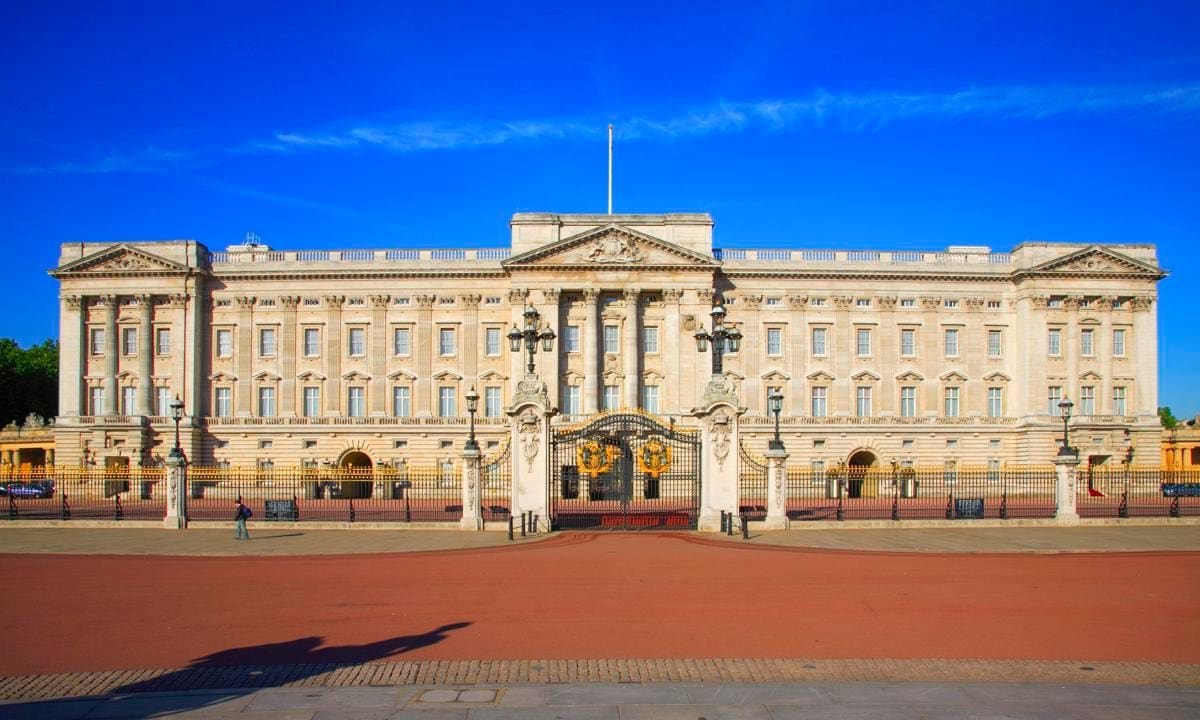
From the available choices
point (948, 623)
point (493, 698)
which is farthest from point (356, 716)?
point (948, 623)

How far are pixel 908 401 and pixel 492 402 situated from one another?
2747 cm

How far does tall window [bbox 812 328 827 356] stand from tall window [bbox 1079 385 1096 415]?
16885mm

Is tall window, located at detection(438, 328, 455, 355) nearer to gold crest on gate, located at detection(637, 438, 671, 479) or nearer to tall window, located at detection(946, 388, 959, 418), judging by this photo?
tall window, located at detection(946, 388, 959, 418)

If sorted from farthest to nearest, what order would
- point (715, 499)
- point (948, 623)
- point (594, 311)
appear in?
point (594, 311) → point (715, 499) → point (948, 623)

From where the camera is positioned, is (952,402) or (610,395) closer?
(610,395)

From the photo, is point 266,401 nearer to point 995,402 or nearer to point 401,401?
point 401,401

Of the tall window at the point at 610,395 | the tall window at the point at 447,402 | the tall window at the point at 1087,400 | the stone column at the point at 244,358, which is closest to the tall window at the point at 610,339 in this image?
the tall window at the point at 610,395

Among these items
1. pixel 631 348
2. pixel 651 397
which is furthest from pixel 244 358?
pixel 651 397

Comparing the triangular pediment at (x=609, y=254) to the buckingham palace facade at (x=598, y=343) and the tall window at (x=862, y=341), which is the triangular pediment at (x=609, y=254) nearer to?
the buckingham palace facade at (x=598, y=343)

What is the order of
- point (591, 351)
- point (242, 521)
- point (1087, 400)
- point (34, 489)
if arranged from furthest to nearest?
point (1087, 400) → point (591, 351) → point (34, 489) → point (242, 521)

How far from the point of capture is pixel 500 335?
62688 mm

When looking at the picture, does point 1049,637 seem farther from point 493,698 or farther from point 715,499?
point 715,499

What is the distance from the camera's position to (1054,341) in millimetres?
62125

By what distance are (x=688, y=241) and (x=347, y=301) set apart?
75.2 ft
